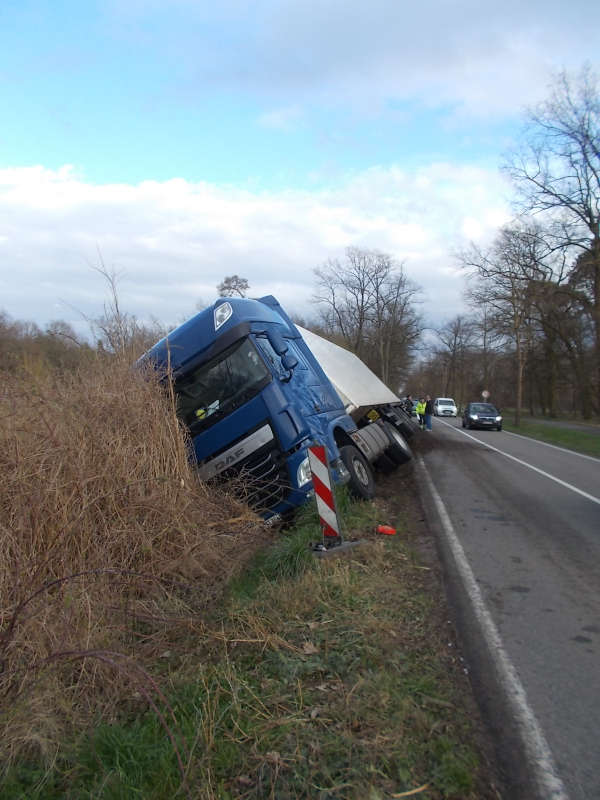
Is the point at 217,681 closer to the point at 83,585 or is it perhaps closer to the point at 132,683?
the point at 132,683

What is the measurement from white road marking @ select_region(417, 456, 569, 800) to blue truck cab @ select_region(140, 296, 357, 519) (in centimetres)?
239

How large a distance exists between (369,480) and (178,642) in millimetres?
5314

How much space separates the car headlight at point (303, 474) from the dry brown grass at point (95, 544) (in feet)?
2.40

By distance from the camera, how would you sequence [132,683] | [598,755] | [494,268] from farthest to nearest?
[494,268], [132,683], [598,755]

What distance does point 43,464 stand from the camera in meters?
5.04

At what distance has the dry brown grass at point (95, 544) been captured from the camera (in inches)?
140

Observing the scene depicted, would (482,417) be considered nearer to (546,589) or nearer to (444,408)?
(444,408)

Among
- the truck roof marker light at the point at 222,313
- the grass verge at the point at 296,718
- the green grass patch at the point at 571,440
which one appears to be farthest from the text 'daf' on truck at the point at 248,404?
the green grass patch at the point at 571,440

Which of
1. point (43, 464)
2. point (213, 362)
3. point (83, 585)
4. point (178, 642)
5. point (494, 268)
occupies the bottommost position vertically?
point (178, 642)

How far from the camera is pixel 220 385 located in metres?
7.39

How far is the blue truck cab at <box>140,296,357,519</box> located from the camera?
7051 millimetres

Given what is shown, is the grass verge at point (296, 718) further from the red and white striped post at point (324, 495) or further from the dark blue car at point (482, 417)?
the dark blue car at point (482, 417)

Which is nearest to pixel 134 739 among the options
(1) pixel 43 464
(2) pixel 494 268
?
(1) pixel 43 464

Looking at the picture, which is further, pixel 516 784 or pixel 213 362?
pixel 213 362
